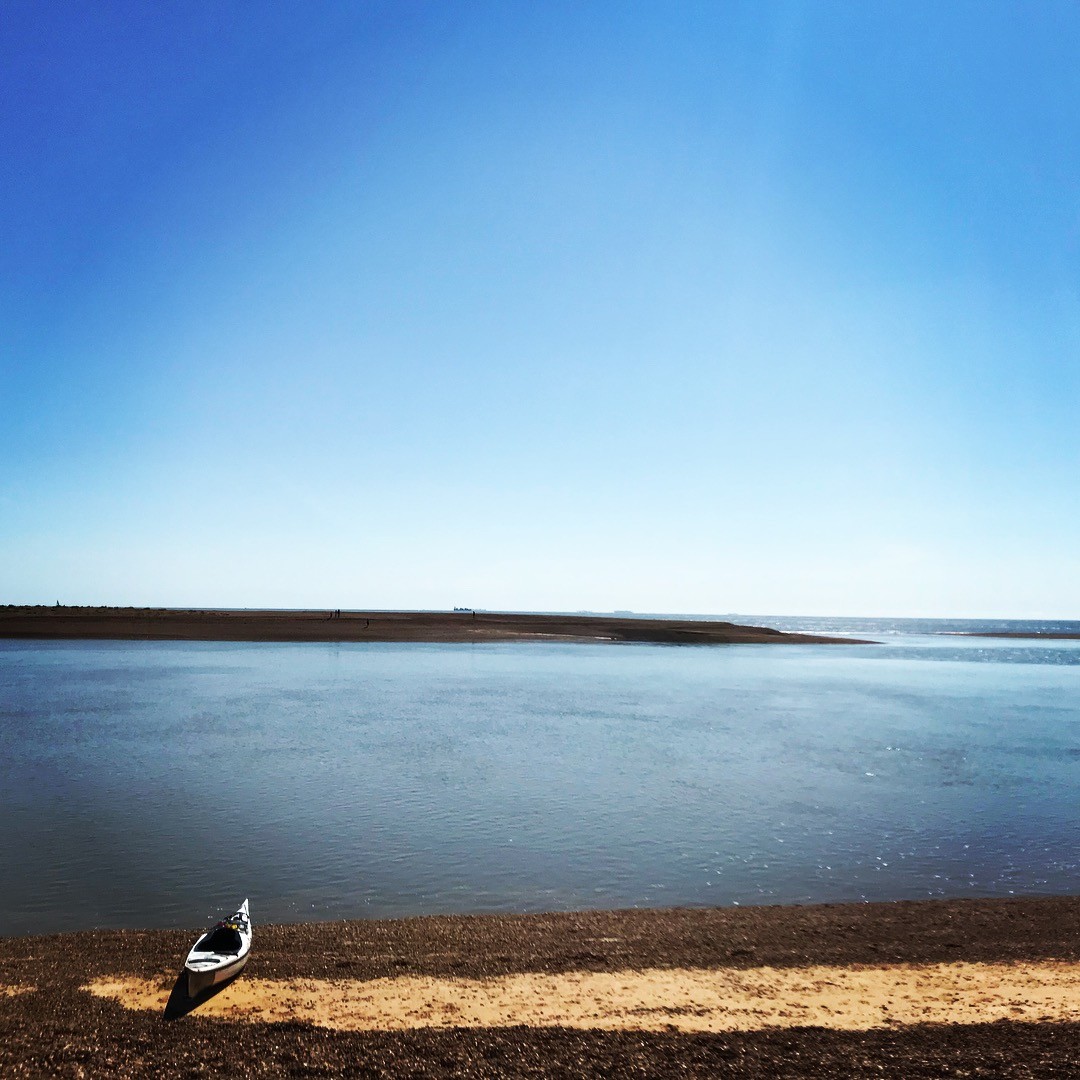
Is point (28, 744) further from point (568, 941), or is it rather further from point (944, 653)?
point (944, 653)

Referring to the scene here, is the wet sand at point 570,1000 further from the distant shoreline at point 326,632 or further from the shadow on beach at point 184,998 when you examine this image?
the distant shoreline at point 326,632

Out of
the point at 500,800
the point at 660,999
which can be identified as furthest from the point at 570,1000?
the point at 500,800

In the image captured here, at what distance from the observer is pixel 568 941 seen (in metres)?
10.6

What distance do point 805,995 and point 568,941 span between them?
128 inches

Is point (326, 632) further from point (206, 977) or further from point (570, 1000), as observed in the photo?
point (570, 1000)

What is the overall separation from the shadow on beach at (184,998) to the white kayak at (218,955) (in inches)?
2.2

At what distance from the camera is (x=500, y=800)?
725 inches

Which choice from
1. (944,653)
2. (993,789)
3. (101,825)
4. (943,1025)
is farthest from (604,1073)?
(944,653)

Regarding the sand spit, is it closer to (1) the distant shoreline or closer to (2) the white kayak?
(2) the white kayak

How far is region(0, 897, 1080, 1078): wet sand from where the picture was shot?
779 centimetres

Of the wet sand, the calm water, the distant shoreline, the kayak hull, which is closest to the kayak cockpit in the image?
the kayak hull

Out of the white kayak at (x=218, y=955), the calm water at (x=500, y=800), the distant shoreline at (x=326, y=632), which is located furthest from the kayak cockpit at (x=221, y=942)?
the distant shoreline at (x=326, y=632)

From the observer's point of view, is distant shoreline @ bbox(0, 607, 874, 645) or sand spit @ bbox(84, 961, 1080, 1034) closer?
sand spit @ bbox(84, 961, 1080, 1034)

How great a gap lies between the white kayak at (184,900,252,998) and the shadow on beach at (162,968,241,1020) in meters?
0.05
